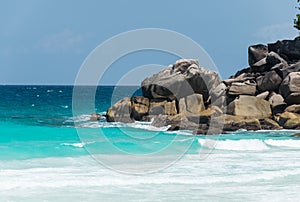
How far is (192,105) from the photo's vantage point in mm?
28938

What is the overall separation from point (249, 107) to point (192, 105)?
3.35m

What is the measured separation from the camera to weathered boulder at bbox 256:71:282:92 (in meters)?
30.2

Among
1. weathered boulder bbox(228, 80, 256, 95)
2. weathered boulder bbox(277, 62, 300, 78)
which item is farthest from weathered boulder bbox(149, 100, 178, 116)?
weathered boulder bbox(277, 62, 300, 78)

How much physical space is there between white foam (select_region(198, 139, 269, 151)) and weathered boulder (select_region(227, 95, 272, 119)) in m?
4.86

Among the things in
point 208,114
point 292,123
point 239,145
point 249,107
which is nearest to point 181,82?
point 208,114

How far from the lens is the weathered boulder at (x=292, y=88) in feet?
92.1

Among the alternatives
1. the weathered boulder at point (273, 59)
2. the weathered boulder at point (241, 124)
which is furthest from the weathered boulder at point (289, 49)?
the weathered boulder at point (241, 124)

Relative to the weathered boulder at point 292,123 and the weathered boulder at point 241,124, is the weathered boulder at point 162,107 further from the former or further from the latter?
the weathered boulder at point 292,123

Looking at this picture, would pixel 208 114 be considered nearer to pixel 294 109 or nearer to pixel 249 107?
pixel 249 107

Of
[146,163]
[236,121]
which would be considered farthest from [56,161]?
[236,121]

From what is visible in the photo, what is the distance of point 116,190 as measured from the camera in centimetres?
1260

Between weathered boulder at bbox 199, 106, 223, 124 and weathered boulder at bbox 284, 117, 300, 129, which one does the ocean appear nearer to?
weathered boulder at bbox 284, 117, 300, 129

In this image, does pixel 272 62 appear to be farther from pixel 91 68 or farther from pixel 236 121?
pixel 91 68

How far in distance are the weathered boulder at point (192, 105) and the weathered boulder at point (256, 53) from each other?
802cm
